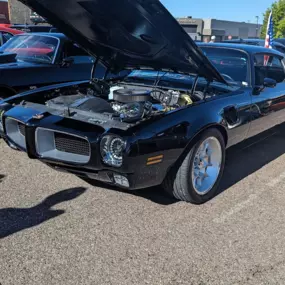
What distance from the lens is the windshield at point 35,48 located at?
6.71m

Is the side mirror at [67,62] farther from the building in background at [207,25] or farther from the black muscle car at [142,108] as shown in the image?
the building in background at [207,25]

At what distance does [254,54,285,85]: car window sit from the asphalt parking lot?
5.19 ft

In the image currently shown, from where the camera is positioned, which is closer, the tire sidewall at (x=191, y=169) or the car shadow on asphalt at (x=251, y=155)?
the tire sidewall at (x=191, y=169)

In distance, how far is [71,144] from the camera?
3287 mm

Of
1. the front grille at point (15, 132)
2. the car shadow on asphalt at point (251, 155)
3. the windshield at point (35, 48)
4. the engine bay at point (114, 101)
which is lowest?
the car shadow on asphalt at point (251, 155)

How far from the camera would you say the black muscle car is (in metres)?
3.12

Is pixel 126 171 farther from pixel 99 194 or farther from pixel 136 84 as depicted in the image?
pixel 136 84

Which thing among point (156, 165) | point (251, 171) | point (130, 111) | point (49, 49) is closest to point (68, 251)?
point (156, 165)

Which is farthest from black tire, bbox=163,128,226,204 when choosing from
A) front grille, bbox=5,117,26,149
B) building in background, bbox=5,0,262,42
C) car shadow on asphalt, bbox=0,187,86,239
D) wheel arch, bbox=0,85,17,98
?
building in background, bbox=5,0,262,42

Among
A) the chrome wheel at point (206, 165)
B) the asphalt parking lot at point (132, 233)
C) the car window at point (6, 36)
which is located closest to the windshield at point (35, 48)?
the asphalt parking lot at point (132, 233)

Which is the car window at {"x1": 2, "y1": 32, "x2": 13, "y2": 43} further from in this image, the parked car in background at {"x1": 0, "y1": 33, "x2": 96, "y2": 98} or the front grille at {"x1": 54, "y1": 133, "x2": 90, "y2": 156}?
the front grille at {"x1": 54, "y1": 133, "x2": 90, "y2": 156}

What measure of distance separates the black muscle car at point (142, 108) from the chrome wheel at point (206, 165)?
0.01 meters

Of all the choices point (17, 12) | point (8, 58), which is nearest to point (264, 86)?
point (8, 58)

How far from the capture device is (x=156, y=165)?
3176 mm
